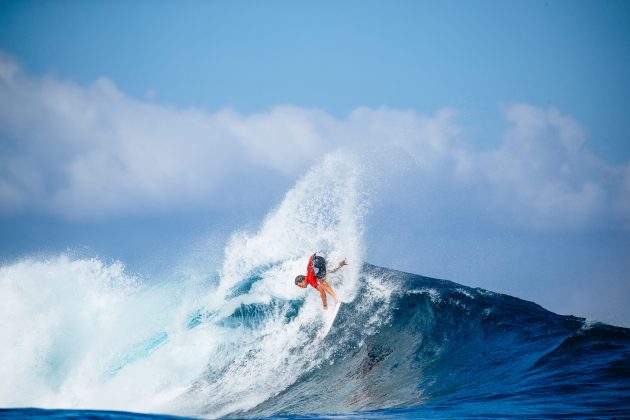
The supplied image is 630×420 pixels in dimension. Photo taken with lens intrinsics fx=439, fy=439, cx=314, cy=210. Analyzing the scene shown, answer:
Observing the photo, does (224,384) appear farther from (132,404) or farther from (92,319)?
(92,319)

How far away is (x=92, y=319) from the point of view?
38.9 ft

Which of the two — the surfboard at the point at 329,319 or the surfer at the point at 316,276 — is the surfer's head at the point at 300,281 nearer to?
the surfer at the point at 316,276

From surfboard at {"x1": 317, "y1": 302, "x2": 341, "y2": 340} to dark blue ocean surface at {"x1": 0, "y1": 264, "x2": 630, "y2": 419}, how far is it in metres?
0.14

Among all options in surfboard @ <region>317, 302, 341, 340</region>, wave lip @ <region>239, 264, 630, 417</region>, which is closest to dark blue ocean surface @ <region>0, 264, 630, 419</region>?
wave lip @ <region>239, 264, 630, 417</region>

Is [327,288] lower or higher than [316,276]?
lower

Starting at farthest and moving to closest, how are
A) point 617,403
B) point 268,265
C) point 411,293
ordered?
point 268,265 → point 411,293 → point 617,403

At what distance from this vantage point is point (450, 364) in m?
8.27

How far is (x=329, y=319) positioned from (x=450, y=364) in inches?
128

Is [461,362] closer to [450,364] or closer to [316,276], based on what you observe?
[450,364]

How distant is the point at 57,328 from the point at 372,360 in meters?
8.00

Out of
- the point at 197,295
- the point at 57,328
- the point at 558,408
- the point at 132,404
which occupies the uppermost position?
the point at 197,295

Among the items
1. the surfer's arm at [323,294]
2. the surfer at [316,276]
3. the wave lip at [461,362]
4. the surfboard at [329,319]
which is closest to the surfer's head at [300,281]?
the surfer at [316,276]

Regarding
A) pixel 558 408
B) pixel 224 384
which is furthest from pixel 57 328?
pixel 558 408

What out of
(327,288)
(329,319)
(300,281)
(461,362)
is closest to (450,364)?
(461,362)
